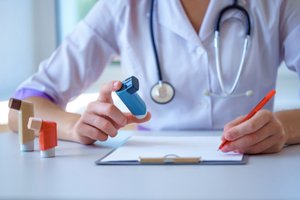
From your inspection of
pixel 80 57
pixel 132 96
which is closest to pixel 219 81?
pixel 80 57

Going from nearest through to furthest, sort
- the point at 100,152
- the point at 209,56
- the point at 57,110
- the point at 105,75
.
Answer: the point at 100,152 < the point at 57,110 < the point at 209,56 < the point at 105,75

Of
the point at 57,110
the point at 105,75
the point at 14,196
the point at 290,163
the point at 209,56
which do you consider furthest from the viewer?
the point at 105,75

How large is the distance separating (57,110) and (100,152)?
0.92 feet

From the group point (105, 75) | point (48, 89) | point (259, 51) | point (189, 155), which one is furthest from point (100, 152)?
point (105, 75)

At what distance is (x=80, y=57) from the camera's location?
1349 millimetres

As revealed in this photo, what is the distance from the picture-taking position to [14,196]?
623 mm

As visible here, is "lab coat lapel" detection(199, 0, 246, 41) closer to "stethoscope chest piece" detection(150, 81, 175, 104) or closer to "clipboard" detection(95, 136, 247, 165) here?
"stethoscope chest piece" detection(150, 81, 175, 104)

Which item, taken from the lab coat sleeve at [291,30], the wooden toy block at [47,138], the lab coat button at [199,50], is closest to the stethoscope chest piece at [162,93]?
the lab coat button at [199,50]

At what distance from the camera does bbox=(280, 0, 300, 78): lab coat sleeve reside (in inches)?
49.6

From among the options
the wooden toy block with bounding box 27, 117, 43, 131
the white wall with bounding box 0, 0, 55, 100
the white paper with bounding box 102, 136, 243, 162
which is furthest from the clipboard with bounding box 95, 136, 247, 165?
the white wall with bounding box 0, 0, 55, 100

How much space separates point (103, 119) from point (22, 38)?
1128 mm

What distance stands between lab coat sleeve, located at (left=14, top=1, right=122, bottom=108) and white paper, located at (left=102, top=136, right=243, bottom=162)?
1.14 feet

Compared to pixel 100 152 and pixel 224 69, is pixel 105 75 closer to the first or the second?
pixel 224 69

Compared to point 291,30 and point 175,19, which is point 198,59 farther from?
point 291,30
